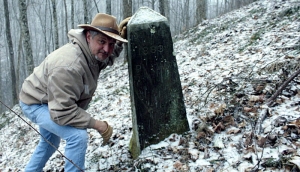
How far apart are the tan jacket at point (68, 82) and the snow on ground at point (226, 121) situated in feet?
3.55

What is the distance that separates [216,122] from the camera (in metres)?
3.58

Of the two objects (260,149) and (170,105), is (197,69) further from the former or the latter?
(260,149)

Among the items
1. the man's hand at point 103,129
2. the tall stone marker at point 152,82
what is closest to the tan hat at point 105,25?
the tall stone marker at point 152,82

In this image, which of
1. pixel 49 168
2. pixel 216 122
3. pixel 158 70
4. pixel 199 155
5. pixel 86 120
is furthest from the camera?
pixel 49 168

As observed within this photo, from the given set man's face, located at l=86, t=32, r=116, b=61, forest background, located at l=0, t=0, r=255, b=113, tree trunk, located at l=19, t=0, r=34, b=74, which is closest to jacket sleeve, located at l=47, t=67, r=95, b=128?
man's face, located at l=86, t=32, r=116, b=61

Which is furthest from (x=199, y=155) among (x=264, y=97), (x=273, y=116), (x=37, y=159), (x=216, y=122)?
(x=37, y=159)

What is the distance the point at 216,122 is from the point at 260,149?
2.70 ft

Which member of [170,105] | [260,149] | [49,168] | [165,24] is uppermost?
[165,24]

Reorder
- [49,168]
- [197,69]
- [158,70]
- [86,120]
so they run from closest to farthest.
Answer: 1. [86,120]
2. [158,70]
3. [49,168]
4. [197,69]

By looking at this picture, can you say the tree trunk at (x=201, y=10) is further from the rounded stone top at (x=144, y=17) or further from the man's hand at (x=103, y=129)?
the man's hand at (x=103, y=129)

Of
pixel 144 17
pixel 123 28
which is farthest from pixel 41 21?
pixel 144 17

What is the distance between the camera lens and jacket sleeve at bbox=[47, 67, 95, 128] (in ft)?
8.40

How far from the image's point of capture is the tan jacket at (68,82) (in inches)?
101

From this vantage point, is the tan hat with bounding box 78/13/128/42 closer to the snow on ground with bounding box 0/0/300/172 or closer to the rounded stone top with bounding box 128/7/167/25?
the rounded stone top with bounding box 128/7/167/25
